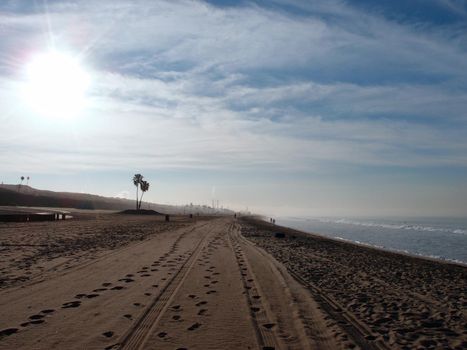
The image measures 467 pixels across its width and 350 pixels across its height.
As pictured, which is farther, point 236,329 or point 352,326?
point 352,326

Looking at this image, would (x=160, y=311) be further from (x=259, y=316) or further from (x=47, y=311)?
(x=47, y=311)

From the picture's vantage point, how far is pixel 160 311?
25.6 feet

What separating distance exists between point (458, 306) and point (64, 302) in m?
9.25

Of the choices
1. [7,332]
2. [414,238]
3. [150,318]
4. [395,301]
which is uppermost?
[414,238]

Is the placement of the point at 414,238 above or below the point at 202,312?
above

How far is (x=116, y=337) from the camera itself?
20.4 ft

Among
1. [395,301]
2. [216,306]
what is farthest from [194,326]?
[395,301]

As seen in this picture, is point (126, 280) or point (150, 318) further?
point (126, 280)

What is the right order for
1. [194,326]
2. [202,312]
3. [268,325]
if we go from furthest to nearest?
[202,312]
[268,325]
[194,326]

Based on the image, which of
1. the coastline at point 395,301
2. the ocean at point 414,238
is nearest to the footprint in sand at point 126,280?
the coastline at point 395,301

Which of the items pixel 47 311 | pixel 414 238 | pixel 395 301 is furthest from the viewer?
pixel 414 238

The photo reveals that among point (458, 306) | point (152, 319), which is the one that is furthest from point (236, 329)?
point (458, 306)

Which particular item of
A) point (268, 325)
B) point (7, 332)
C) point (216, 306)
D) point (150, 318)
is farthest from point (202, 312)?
point (7, 332)

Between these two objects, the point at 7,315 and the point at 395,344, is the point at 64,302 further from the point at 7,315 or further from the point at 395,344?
the point at 395,344
